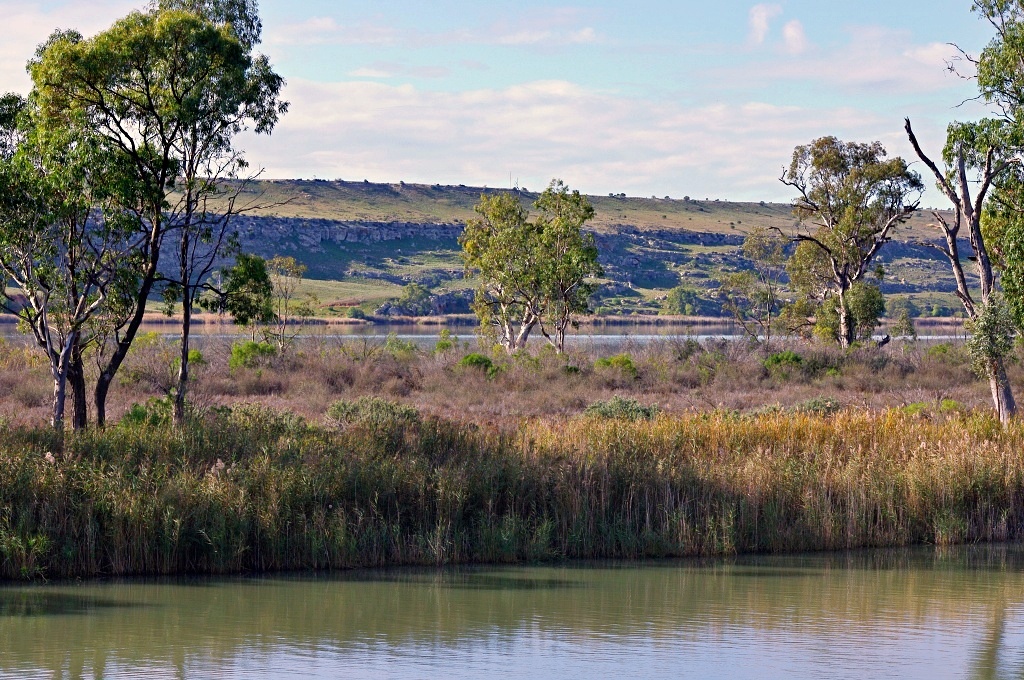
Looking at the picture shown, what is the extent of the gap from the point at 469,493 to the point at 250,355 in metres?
22.9

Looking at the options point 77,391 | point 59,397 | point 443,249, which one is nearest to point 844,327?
point 77,391

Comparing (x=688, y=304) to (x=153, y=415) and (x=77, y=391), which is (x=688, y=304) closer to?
(x=153, y=415)

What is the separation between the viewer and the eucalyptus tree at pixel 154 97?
1806 centimetres

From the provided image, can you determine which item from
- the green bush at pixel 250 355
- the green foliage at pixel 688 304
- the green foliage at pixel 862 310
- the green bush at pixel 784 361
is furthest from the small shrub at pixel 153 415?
the green foliage at pixel 688 304

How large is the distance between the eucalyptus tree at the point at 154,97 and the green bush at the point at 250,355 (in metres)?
15.3

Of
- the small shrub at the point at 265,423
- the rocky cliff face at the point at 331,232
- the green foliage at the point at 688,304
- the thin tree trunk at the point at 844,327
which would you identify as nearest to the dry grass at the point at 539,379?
the thin tree trunk at the point at 844,327

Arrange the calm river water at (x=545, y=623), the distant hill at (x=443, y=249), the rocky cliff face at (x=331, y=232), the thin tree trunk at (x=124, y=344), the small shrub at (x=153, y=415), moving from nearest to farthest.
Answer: the calm river water at (x=545, y=623) < the small shrub at (x=153, y=415) < the thin tree trunk at (x=124, y=344) < the distant hill at (x=443, y=249) < the rocky cliff face at (x=331, y=232)

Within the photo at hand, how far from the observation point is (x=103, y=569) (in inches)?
496

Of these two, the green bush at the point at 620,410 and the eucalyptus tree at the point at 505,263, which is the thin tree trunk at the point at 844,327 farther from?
the green bush at the point at 620,410

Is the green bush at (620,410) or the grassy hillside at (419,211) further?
the grassy hillside at (419,211)

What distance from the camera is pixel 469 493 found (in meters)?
14.1

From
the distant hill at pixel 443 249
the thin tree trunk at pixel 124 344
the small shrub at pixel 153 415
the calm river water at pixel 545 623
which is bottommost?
the calm river water at pixel 545 623

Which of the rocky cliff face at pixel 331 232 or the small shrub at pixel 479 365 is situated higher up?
the rocky cliff face at pixel 331 232

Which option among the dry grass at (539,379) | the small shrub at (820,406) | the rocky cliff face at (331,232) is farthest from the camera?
the rocky cliff face at (331,232)
